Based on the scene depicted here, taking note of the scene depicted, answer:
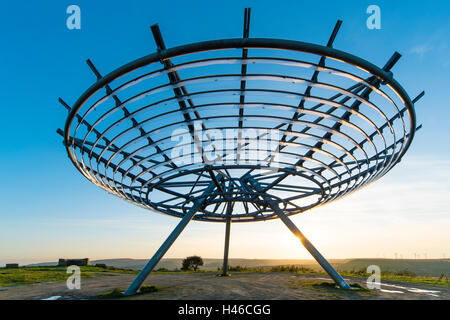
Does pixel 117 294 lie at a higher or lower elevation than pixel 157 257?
lower

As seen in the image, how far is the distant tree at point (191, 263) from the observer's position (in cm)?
5346

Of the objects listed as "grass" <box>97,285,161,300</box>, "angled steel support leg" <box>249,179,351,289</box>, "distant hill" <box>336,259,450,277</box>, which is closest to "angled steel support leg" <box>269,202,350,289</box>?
"angled steel support leg" <box>249,179,351,289</box>

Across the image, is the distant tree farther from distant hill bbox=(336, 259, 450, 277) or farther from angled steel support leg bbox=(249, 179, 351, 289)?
distant hill bbox=(336, 259, 450, 277)

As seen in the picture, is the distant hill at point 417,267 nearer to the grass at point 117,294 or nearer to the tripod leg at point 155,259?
the tripod leg at point 155,259

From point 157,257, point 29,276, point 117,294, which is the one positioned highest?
point 157,257

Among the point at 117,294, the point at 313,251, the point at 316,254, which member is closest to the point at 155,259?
the point at 117,294

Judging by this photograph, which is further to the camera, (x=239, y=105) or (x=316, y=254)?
(x=316, y=254)

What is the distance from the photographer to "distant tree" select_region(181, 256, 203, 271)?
53456 mm

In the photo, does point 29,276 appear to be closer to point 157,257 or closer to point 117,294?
point 117,294

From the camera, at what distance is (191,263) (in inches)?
2124

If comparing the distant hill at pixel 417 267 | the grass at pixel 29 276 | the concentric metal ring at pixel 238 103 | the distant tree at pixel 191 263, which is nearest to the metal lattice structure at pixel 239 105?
the concentric metal ring at pixel 238 103
